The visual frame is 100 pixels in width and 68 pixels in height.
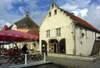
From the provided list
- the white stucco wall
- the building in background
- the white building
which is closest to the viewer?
the white building

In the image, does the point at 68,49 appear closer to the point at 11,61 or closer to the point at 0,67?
the point at 11,61

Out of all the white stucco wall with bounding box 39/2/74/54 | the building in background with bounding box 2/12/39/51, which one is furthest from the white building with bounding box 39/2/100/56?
the building in background with bounding box 2/12/39/51

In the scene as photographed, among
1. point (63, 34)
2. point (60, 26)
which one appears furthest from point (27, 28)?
point (63, 34)

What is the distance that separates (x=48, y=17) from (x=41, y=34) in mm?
3871

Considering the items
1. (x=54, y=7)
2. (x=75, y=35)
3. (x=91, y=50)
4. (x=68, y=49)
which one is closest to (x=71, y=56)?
(x=68, y=49)

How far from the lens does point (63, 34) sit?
16.3 meters

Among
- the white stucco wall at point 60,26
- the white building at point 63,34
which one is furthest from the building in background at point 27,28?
the white stucco wall at point 60,26

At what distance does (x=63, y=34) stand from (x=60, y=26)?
1564 mm

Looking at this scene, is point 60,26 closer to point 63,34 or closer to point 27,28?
point 63,34

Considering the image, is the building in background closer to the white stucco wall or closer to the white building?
the white building

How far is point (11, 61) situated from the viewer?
361 inches

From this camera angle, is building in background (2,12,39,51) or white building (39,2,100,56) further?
building in background (2,12,39,51)

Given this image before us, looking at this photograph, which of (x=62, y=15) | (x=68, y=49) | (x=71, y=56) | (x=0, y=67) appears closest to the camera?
(x=0, y=67)

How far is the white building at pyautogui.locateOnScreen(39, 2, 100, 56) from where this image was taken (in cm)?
1513
